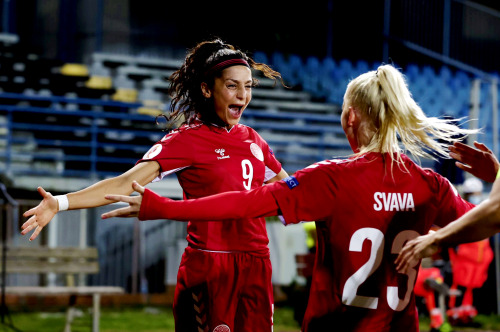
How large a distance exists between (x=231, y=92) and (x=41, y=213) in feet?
3.72

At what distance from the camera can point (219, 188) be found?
3307 millimetres

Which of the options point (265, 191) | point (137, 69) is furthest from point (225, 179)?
point (137, 69)

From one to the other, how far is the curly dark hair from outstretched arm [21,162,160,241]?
471mm

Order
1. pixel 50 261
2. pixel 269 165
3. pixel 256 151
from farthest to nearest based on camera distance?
pixel 50 261, pixel 269 165, pixel 256 151

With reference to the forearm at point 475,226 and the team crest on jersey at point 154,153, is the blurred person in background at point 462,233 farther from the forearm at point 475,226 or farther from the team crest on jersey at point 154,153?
the team crest on jersey at point 154,153

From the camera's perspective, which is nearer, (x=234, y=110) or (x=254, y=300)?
(x=254, y=300)

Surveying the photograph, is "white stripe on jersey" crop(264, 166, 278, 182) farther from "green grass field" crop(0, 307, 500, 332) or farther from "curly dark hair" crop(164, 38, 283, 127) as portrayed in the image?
"green grass field" crop(0, 307, 500, 332)


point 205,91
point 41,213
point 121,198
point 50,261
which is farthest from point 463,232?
point 50,261

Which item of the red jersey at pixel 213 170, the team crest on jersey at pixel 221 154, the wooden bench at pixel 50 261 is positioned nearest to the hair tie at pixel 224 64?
the red jersey at pixel 213 170

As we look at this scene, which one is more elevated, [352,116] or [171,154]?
[352,116]

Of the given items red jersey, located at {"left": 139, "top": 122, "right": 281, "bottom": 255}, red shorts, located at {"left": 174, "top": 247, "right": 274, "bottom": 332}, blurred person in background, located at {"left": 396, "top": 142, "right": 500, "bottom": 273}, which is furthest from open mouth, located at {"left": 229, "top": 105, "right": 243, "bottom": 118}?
blurred person in background, located at {"left": 396, "top": 142, "right": 500, "bottom": 273}

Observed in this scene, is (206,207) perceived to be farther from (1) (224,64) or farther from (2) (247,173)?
(1) (224,64)

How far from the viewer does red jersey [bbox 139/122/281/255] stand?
3287 millimetres

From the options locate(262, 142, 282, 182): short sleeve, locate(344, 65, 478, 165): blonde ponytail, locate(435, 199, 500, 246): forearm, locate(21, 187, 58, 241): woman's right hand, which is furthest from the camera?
locate(262, 142, 282, 182): short sleeve
